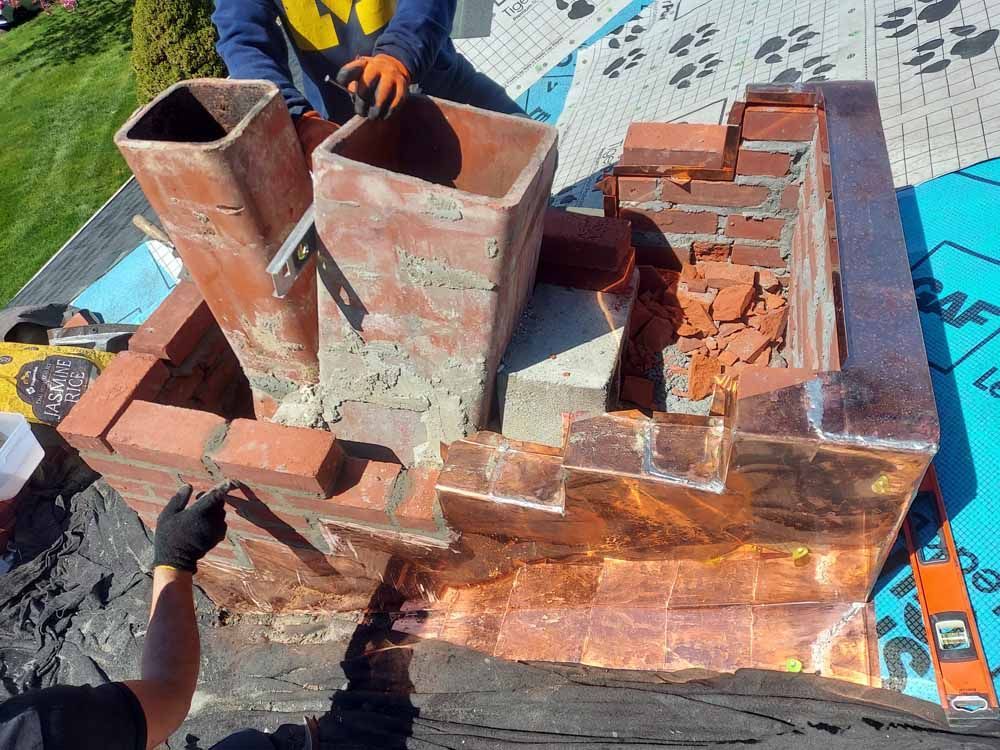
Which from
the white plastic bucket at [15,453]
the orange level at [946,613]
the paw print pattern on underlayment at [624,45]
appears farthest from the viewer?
the paw print pattern on underlayment at [624,45]

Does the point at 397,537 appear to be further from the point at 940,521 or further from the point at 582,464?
the point at 940,521

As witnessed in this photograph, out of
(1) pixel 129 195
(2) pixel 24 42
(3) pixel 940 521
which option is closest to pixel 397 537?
(3) pixel 940 521

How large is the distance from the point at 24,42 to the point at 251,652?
12435 millimetres

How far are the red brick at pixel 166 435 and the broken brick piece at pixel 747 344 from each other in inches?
76.0

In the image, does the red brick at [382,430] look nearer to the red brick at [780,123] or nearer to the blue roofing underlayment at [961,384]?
the blue roofing underlayment at [961,384]

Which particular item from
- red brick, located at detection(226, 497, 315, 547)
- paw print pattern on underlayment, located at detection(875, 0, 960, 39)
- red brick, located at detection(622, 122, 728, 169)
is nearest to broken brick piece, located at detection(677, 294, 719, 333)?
red brick, located at detection(622, 122, 728, 169)

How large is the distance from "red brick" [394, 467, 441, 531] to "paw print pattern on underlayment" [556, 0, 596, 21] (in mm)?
5433

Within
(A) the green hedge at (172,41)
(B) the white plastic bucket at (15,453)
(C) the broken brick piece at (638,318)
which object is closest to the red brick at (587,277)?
(C) the broken brick piece at (638,318)

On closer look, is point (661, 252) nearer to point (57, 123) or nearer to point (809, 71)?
point (809, 71)

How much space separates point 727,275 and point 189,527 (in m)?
2.31

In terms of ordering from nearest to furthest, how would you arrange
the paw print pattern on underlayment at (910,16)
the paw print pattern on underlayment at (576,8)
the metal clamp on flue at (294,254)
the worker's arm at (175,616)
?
1. the metal clamp on flue at (294,254)
2. the worker's arm at (175,616)
3. the paw print pattern on underlayment at (910,16)
4. the paw print pattern on underlayment at (576,8)

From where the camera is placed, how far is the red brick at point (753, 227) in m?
2.85

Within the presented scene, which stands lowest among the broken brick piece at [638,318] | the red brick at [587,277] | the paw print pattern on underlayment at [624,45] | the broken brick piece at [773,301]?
the paw print pattern on underlayment at [624,45]

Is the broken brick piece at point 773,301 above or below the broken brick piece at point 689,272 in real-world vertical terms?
below
